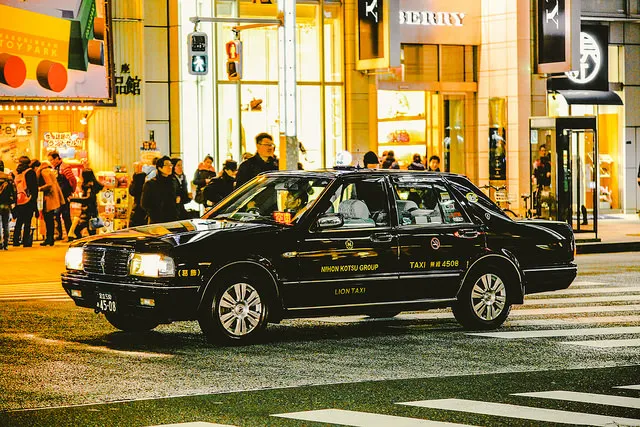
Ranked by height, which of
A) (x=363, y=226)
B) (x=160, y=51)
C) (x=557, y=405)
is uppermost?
(x=160, y=51)

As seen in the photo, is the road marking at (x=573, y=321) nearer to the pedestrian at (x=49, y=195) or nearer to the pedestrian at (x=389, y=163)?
the pedestrian at (x=389, y=163)

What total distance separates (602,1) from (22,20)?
16605 mm

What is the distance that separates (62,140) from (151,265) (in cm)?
1765

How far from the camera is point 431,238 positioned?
13.1 m

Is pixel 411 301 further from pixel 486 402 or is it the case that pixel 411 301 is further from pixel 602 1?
pixel 602 1

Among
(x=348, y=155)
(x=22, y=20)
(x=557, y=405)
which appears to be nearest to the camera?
(x=557, y=405)

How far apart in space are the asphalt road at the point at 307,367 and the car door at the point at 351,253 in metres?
0.48

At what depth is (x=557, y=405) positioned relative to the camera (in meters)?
9.05

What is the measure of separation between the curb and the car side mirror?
533 inches

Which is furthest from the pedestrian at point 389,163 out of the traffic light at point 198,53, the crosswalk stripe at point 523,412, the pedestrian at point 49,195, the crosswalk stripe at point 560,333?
the crosswalk stripe at point 523,412

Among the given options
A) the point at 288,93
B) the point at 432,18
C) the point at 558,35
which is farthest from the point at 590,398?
the point at 432,18

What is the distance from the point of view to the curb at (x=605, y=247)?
25.2 meters

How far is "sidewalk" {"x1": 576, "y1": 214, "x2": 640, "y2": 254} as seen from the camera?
83.4 ft

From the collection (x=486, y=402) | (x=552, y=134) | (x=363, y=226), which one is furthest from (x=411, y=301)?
(x=552, y=134)
